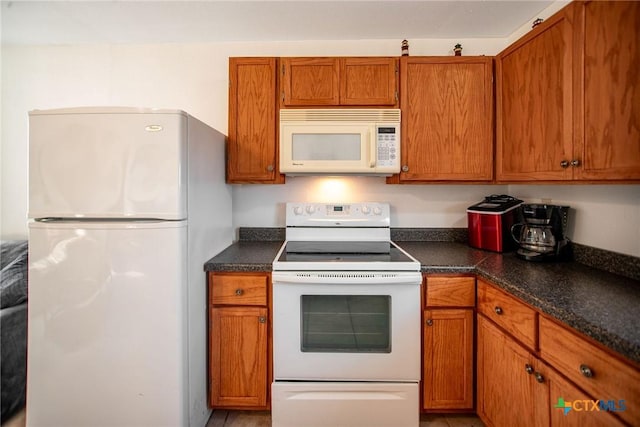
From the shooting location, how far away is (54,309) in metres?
1.30

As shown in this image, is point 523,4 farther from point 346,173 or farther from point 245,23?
point 245,23

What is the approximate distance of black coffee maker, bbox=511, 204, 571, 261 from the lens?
1508 millimetres

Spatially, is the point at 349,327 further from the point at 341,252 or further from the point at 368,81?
the point at 368,81

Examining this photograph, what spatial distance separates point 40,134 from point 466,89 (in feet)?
7.53

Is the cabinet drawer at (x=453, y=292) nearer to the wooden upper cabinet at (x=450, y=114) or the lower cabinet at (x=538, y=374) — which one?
the lower cabinet at (x=538, y=374)

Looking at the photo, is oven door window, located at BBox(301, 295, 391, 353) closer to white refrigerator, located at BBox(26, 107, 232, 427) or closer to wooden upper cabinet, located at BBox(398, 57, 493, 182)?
white refrigerator, located at BBox(26, 107, 232, 427)

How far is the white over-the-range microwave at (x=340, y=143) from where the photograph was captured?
1747 mm

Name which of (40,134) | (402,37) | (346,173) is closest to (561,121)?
(346,173)

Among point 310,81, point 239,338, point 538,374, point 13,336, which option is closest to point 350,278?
point 239,338

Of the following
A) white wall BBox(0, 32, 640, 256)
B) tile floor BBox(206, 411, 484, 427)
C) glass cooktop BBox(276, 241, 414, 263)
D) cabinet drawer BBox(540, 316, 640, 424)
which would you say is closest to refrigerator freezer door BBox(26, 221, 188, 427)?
tile floor BBox(206, 411, 484, 427)

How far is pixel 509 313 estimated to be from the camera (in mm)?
1242

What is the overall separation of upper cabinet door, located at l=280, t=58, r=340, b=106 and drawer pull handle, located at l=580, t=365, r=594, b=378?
166 centimetres

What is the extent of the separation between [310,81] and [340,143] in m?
0.45

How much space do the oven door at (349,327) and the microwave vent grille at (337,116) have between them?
940mm
